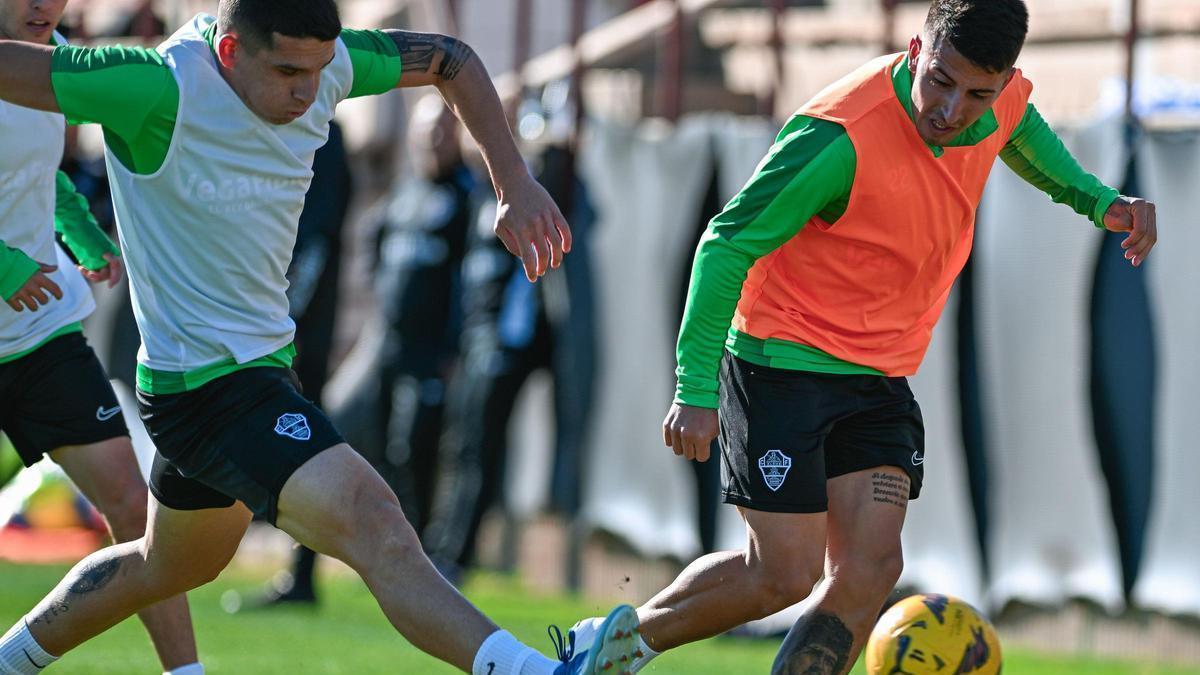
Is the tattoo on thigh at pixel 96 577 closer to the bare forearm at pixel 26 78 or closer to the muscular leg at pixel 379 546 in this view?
the muscular leg at pixel 379 546

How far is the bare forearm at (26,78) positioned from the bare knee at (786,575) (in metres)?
2.45

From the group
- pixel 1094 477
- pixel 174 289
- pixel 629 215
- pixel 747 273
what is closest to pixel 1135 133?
pixel 1094 477

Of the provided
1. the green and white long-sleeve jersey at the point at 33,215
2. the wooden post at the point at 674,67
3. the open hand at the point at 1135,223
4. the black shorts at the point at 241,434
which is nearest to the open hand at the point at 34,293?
the black shorts at the point at 241,434

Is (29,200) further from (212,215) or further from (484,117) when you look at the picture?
(484,117)

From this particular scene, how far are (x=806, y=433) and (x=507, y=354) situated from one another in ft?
20.1

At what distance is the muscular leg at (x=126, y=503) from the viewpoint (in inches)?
247

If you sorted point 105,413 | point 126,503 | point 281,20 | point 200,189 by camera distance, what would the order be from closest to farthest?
point 281,20
point 200,189
point 126,503
point 105,413

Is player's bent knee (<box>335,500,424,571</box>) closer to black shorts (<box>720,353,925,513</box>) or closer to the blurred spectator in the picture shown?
black shorts (<box>720,353,925,513</box>)

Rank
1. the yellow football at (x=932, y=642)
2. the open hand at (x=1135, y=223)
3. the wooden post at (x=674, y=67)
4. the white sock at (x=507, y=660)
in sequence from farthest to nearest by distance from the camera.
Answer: the wooden post at (x=674, y=67), the yellow football at (x=932, y=642), the open hand at (x=1135, y=223), the white sock at (x=507, y=660)

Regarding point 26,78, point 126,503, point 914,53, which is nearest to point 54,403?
point 126,503

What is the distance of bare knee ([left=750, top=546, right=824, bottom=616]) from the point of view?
5.77 meters

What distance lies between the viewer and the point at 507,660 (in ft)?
16.1

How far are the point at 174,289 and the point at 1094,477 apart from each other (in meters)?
5.46

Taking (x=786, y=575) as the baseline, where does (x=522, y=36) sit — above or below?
above
